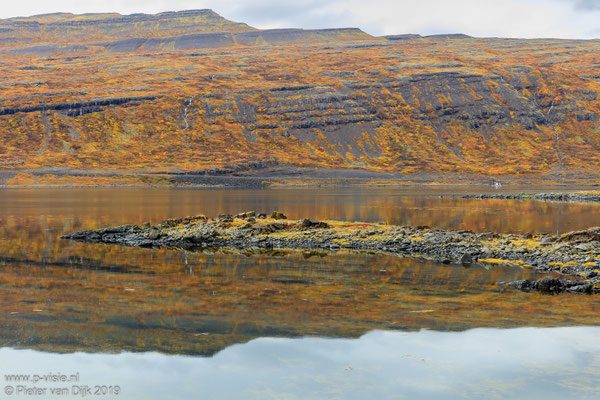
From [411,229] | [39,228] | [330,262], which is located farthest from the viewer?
[39,228]

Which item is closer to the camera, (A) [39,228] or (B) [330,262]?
(B) [330,262]

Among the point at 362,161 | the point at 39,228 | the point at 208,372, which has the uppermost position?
the point at 208,372

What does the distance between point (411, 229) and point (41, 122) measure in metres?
189

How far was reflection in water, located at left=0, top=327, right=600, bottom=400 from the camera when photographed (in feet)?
36.2

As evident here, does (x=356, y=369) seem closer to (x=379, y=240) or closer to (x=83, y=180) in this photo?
(x=379, y=240)

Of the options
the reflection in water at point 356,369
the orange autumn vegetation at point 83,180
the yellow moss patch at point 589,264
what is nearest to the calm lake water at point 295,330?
the reflection in water at point 356,369

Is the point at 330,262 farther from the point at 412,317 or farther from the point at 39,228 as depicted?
the point at 39,228

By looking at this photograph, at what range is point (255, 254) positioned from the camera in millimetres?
29766

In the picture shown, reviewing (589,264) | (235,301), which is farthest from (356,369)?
(589,264)

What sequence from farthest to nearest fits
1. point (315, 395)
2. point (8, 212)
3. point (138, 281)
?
point (8, 212), point (138, 281), point (315, 395)

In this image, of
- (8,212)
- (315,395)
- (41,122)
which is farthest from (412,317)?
(41,122)

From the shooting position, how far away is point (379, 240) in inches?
1270

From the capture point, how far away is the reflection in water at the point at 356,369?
36.2 feet

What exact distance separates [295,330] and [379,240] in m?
18.0
